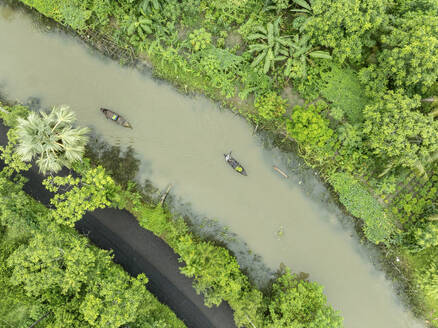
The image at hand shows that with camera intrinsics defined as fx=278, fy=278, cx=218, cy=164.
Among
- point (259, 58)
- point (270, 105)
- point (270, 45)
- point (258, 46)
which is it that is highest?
point (270, 45)

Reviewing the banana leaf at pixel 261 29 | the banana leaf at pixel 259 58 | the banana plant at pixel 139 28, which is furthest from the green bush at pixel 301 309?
the banana plant at pixel 139 28

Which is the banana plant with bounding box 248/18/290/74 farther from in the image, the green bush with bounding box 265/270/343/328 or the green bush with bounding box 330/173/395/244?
the green bush with bounding box 265/270/343/328

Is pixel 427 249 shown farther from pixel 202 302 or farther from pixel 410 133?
pixel 202 302

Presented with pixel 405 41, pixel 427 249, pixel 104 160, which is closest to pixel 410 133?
pixel 405 41

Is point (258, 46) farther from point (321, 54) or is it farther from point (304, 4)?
point (321, 54)

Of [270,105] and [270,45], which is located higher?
[270,45]

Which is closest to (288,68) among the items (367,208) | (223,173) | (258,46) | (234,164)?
(258,46)
